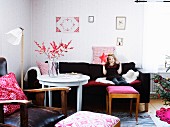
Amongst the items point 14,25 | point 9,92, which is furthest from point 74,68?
point 9,92

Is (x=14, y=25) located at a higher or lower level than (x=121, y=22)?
lower

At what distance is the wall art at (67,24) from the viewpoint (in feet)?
17.1

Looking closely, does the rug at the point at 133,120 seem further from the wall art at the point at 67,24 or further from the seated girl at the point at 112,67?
the wall art at the point at 67,24

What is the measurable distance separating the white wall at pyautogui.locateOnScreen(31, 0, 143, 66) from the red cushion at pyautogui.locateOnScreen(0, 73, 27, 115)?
2621 mm

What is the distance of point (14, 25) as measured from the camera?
4449mm

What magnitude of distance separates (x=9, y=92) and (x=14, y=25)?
2.17 metres

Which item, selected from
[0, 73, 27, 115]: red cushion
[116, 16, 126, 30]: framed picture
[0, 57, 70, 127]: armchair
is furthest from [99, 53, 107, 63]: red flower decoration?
[0, 73, 27, 115]: red cushion

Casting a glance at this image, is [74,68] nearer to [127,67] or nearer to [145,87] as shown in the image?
[127,67]

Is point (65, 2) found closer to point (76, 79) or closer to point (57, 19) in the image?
point (57, 19)

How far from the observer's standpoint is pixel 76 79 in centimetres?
333

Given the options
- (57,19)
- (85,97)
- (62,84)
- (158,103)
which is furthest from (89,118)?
(57,19)

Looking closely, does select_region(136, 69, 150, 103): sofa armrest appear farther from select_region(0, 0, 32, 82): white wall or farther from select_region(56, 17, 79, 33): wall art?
select_region(0, 0, 32, 82): white wall

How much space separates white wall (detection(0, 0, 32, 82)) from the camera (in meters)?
4.02

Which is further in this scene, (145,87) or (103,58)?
(103,58)
